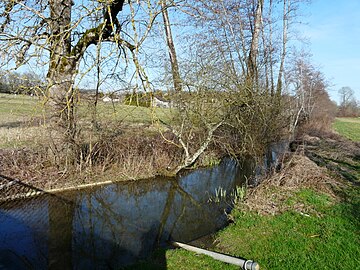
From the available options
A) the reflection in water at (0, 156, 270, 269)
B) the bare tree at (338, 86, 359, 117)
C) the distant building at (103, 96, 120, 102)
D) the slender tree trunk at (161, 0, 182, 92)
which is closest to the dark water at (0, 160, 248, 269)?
the reflection in water at (0, 156, 270, 269)

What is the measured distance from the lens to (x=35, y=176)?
8289 millimetres

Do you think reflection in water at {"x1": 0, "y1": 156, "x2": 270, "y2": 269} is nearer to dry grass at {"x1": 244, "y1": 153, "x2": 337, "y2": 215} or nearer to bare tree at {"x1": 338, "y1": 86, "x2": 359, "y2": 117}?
dry grass at {"x1": 244, "y1": 153, "x2": 337, "y2": 215}

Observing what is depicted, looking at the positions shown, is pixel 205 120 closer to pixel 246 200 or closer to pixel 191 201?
pixel 191 201

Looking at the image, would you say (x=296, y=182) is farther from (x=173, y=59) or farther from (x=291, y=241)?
(x=173, y=59)

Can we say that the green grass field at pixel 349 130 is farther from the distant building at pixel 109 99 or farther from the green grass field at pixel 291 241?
the distant building at pixel 109 99

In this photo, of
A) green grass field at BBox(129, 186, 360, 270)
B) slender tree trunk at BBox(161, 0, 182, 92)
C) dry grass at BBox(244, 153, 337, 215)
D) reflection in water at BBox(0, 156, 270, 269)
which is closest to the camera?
green grass field at BBox(129, 186, 360, 270)

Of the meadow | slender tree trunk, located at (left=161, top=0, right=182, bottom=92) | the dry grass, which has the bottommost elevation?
the dry grass

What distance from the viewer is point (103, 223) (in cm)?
691

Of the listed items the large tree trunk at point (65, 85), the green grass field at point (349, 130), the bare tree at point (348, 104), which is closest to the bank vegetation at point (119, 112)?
the large tree trunk at point (65, 85)

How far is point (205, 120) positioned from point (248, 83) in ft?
7.29

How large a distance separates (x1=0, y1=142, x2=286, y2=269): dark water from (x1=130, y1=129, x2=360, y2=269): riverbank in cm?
82

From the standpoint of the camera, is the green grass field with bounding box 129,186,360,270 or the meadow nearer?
the green grass field with bounding box 129,186,360,270

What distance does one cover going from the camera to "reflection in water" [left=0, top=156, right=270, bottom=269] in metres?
5.35

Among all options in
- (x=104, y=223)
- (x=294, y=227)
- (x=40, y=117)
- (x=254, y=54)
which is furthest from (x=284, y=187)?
(x=254, y=54)
